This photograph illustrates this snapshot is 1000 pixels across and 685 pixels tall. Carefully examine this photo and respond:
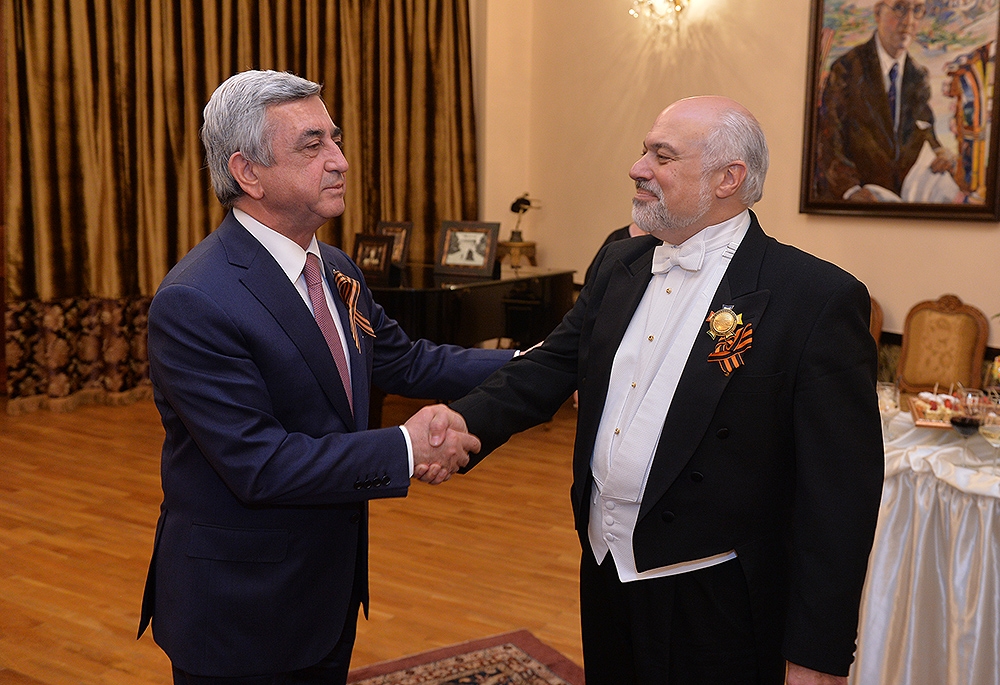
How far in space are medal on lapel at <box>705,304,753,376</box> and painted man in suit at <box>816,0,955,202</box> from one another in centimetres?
442

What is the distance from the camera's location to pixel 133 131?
708cm

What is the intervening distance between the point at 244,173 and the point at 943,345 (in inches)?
183

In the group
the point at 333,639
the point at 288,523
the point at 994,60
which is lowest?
the point at 333,639

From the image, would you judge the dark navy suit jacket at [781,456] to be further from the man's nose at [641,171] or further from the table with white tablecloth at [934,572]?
the table with white tablecloth at [934,572]

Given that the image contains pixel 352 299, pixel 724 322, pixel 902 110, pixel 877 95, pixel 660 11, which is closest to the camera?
pixel 724 322

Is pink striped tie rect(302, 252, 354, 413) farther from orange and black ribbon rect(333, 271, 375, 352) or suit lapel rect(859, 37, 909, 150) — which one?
suit lapel rect(859, 37, 909, 150)

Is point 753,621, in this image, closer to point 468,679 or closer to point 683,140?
point 683,140

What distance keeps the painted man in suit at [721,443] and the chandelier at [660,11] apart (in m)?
5.64

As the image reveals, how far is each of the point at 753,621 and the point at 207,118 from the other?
147 centimetres

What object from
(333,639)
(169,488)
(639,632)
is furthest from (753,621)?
(169,488)

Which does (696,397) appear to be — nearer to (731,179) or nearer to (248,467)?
(731,179)

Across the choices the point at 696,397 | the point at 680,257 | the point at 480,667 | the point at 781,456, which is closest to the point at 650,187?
the point at 680,257

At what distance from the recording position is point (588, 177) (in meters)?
8.20

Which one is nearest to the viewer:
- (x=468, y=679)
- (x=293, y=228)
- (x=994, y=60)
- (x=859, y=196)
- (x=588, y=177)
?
(x=293, y=228)
